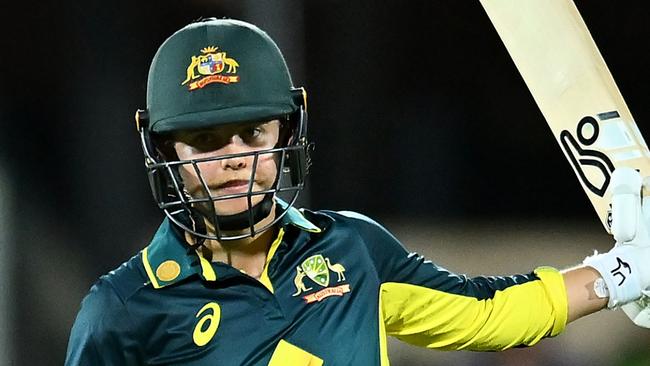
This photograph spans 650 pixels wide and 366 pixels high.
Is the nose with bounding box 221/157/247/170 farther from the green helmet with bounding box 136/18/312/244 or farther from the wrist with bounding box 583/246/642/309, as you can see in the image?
the wrist with bounding box 583/246/642/309

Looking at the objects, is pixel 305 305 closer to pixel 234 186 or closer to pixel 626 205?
pixel 234 186

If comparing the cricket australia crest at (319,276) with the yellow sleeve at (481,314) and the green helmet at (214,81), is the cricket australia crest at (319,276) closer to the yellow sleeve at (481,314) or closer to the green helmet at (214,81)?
the yellow sleeve at (481,314)

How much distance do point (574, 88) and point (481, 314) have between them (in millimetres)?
458

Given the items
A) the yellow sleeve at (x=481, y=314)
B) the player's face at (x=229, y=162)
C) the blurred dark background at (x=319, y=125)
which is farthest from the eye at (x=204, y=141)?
the blurred dark background at (x=319, y=125)

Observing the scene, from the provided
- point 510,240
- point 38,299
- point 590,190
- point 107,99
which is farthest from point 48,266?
point 590,190

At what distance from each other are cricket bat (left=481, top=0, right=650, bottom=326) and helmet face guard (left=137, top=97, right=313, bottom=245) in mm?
499

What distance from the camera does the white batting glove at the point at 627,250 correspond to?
1.81m

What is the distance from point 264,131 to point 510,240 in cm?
151

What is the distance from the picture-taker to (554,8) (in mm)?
1962

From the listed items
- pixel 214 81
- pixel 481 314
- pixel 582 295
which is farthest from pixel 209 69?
pixel 582 295

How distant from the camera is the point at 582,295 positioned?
1817 mm

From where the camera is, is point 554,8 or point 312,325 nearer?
point 312,325

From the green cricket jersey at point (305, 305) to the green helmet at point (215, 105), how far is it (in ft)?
0.22

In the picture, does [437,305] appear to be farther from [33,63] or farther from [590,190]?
[33,63]
